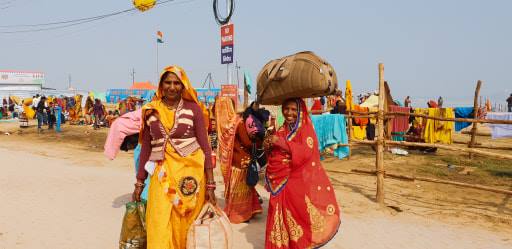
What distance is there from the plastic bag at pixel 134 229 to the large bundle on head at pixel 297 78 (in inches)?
60.1

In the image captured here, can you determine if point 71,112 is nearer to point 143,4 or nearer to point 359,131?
point 143,4

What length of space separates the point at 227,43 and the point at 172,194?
28.2 feet

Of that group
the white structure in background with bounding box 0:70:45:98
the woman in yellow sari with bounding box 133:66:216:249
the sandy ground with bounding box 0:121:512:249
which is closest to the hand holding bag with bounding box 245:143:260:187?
A: the sandy ground with bounding box 0:121:512:249

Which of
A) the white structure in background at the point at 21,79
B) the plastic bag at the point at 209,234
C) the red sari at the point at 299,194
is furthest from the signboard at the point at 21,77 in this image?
the plastic bag at the point at 209,234

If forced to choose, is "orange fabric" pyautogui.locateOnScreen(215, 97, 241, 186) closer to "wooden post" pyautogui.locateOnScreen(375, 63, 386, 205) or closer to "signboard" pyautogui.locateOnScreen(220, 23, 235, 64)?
"wooden post" pyautogui.locateOnScreen(375, 63, 386, 205)

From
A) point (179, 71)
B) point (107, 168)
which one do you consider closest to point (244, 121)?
point (179, 71)

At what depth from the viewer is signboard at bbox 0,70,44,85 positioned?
5347 centimetres

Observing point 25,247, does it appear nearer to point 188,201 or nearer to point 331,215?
point 188,201

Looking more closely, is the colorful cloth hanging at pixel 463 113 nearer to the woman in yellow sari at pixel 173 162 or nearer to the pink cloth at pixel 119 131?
the pink cloth at pixel 119 131

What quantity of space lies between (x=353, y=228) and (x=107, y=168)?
675 cm

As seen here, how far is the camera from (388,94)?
11.9 metres

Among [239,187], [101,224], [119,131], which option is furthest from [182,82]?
[101,224]

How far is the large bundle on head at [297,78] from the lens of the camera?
3438 millimetres

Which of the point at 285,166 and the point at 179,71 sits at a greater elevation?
the point at 179,71
